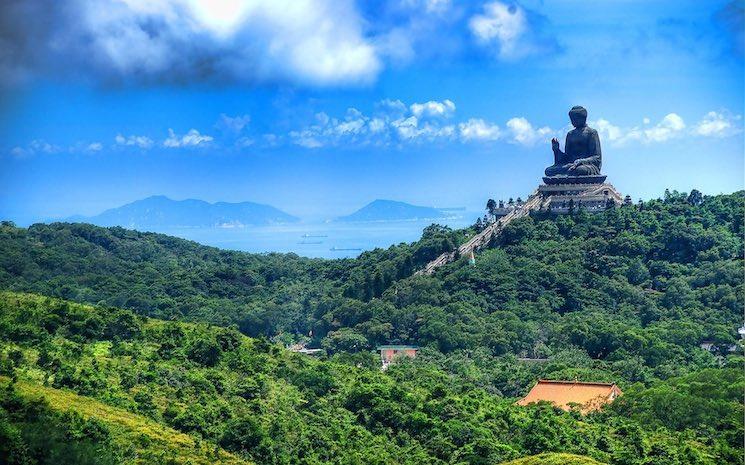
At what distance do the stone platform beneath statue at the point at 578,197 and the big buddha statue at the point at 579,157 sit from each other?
0.72 ft

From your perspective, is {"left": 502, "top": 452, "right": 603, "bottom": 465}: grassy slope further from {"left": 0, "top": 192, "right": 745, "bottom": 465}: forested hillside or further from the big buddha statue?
the big buddha statue

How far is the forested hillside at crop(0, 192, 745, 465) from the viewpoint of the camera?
65.3 ft

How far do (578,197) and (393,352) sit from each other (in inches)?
530

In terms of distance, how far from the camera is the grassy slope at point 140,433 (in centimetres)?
1706

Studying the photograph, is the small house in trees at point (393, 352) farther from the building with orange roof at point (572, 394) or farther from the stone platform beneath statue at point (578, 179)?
the stone platform beneath statue at point (578, 179)

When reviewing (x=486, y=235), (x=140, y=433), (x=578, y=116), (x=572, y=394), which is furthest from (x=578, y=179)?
(x=140, y=433)

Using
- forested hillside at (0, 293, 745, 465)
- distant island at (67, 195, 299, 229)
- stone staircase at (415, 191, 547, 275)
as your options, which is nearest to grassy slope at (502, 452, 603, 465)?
forested hillside at (0, 293, 745, 465)

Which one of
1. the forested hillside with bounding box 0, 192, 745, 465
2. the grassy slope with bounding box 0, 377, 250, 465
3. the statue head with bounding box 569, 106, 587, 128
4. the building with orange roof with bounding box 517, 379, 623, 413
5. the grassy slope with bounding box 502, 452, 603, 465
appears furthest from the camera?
the statue head with bounding box 569, 106, 587, 128

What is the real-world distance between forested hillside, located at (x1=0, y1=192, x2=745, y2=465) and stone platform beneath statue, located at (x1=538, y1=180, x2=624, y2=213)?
914 mm

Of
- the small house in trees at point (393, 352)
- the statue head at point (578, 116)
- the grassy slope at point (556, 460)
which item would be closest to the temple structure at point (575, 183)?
the statue head at point (578, 116)

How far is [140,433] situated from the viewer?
17.4 m

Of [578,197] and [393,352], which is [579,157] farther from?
Result: [393,352]

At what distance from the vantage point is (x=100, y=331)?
82.0ft

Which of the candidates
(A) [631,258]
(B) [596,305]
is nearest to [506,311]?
(B) [596,305]
